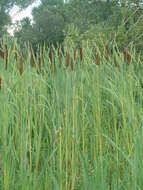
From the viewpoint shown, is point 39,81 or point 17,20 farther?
point 17,20

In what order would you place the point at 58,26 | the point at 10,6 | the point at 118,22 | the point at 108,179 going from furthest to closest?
the point at 10,6, the point at 58,26, the point at 118,22, the point at 108,179

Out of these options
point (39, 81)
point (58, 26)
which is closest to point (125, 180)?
point (39, 81)

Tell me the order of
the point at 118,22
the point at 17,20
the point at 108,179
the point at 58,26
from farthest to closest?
the point at 17,20, the point at 58,26, the point at 118,22, the point at 108,179

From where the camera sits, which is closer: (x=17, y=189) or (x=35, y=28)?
(x=17, y=189)

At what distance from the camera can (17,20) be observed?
25.8 m

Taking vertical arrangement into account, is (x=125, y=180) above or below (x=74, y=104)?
below

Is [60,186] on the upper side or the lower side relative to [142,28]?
lower

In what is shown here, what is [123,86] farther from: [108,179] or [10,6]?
[10,6]

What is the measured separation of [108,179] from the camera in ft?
4.99

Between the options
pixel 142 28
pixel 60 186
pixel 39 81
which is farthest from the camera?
pixel 142 28

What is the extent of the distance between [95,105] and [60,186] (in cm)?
36

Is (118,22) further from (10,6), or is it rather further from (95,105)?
(10,6)

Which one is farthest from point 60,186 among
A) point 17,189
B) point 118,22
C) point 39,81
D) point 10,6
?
point 10,6

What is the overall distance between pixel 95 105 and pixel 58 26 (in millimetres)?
20863
